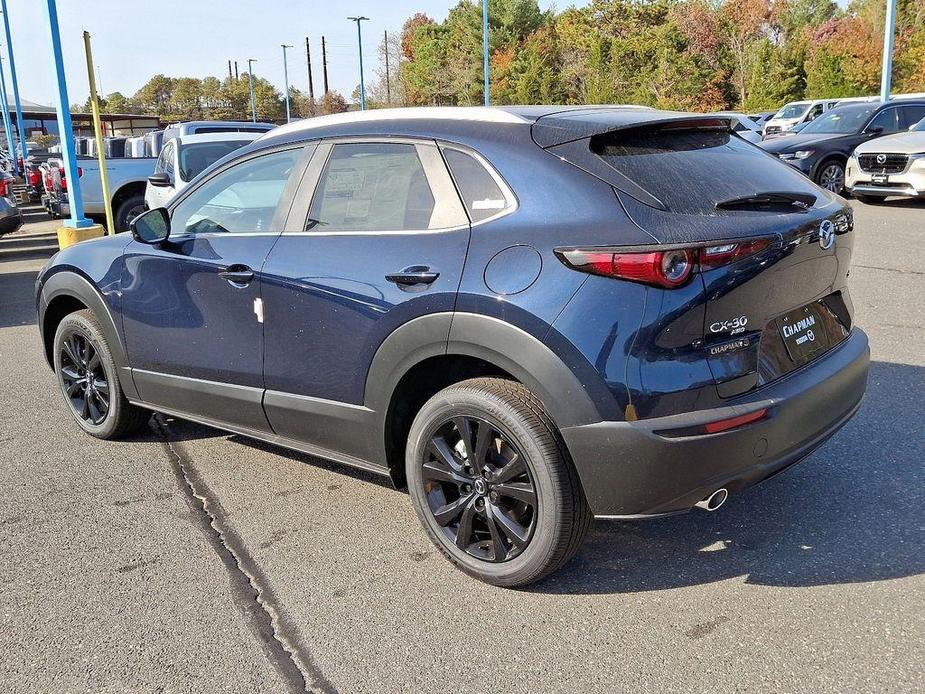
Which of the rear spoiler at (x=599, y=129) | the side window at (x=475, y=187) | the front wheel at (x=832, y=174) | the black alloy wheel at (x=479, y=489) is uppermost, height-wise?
the rear spoiler at (x=599, y=129)

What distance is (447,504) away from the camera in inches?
131

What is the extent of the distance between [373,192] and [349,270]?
1.17ft

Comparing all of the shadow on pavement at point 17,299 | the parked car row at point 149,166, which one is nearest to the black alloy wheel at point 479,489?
the shadow on pavement at point 17,299

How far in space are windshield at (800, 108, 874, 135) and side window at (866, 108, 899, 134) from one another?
16 cm

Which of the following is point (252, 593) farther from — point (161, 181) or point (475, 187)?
point (161, 181)

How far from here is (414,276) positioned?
3201 millimetres

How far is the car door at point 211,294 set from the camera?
152 inches

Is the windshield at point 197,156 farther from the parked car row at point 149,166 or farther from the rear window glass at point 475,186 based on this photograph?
the rear window glass at point 475,186

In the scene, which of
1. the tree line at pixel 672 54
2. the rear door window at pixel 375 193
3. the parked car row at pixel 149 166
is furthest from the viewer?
the tree line at pixel 672 54

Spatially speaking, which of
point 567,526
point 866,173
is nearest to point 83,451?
point 567,526

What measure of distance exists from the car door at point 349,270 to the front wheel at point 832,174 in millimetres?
13608

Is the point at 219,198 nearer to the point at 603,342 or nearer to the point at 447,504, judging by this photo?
the point at 447,504

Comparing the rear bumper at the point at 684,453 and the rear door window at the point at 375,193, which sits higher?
the rear door window at the point at 375,193

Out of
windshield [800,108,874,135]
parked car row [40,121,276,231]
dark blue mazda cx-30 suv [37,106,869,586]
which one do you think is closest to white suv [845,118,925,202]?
windshield [800,108,874,135]
